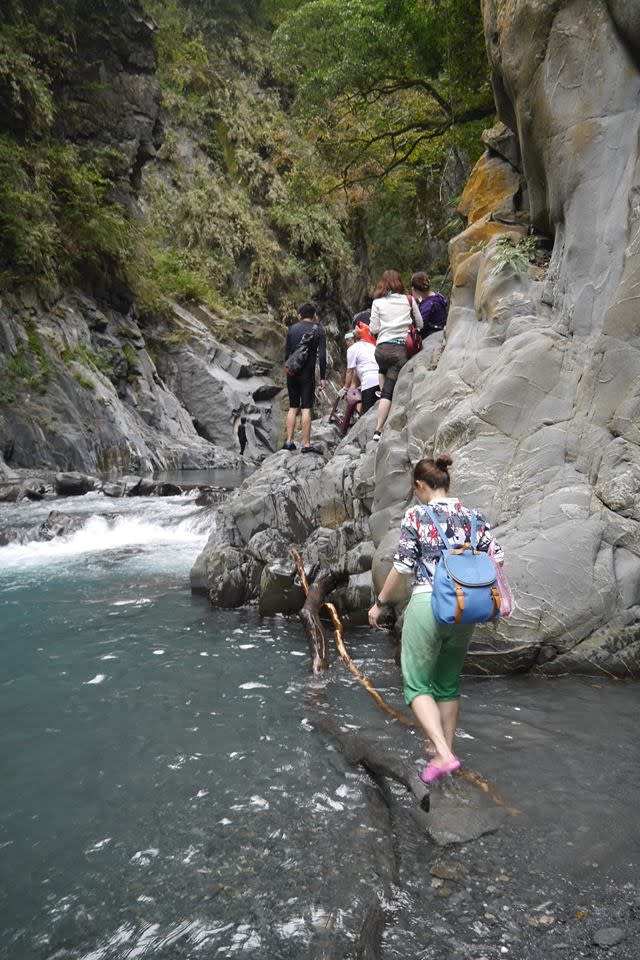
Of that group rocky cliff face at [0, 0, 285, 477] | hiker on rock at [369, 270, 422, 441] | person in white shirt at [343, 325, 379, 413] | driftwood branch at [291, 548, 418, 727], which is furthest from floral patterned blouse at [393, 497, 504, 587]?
rocky cliff face at [0, 0, 285, 477]

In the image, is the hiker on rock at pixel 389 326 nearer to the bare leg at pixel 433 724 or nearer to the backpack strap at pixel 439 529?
the backpack strap at pixel 439 529

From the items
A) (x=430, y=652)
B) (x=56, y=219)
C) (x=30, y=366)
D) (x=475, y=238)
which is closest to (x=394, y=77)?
(x=475, y=238)

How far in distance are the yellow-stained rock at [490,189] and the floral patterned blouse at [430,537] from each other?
7.70 metres

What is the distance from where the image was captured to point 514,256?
8.20 meters

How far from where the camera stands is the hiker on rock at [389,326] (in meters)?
8.84

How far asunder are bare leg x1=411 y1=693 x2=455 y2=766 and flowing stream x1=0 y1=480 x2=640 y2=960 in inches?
8.8

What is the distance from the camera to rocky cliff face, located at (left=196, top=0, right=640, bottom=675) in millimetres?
5402

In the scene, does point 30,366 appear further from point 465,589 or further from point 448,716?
point 465,589

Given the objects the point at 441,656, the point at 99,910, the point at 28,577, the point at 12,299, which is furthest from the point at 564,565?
the point at 12,299

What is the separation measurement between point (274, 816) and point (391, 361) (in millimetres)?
6743

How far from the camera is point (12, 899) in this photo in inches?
119

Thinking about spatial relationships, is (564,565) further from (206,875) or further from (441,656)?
(206,875)

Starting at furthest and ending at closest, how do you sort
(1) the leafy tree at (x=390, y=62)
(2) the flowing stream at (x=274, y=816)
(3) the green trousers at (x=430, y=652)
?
(1) the leafy tree at (x=390, y=62), (3) the green trousers at (x=430, y=652), (2) the flowing stream at (x=274, y=816)

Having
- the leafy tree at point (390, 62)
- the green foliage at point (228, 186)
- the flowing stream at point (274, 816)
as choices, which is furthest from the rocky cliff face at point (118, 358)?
the flowing stream at point (274, 816)
